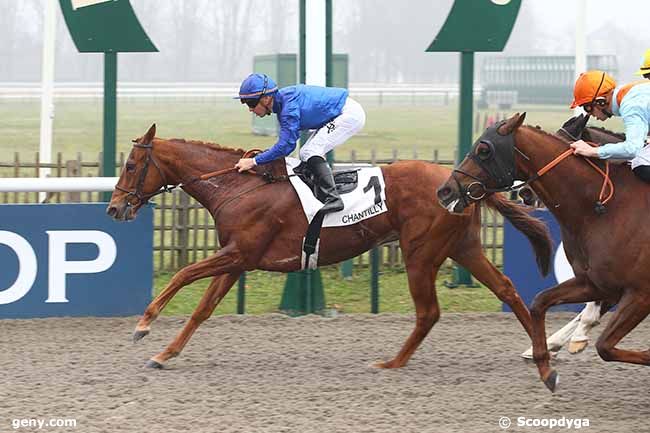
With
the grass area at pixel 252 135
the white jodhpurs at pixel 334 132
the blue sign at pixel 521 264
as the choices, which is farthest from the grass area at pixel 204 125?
the white jodhpurs at pixel 334 132

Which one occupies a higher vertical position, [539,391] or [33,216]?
[33,216]

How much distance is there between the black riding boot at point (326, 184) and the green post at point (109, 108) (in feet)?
8.73

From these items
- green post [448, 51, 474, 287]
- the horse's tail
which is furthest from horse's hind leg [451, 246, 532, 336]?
green post [448, 51, 474, 287]

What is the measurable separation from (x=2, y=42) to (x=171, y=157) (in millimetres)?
31977

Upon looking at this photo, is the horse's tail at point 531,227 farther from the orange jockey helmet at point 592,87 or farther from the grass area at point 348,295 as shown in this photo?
the grass area at point 348,295

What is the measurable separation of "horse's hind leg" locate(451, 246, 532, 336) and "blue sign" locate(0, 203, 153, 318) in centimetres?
242

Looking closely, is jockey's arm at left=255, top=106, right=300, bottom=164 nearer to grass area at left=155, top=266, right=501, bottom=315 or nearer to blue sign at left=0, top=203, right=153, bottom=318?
blue sign at left=0, top=203, right=153, bottom=318

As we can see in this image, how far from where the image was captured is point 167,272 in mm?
9547

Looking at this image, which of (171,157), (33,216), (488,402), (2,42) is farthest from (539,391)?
(2,42)

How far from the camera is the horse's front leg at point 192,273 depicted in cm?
648

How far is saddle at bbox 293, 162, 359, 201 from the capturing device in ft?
22.5

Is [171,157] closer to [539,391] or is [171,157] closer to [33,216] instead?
[33,216]

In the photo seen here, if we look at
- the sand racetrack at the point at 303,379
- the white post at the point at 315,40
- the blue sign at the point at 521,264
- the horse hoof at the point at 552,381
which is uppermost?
the white post at the point at 315,40

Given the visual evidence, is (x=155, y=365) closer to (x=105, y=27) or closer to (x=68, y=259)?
(x=68, y=259)
